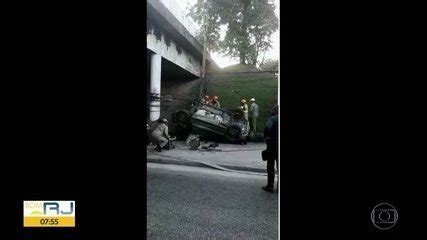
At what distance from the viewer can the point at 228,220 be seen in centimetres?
338

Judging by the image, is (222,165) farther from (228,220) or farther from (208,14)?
(208,14)

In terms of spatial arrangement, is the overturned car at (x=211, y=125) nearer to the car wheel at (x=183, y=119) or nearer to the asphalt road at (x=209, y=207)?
the car wheel at (x=183, y=119)

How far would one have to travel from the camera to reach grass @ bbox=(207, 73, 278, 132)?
12672 millimetres

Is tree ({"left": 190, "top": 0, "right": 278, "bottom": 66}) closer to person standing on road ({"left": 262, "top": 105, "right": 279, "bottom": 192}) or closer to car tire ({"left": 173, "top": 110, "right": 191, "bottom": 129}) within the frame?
car tire ({"left": 173, "top": 110, "right": 191, "bottom": 129})

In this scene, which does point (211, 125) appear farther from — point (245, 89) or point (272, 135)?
point (272, 135)

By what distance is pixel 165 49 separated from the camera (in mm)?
10664

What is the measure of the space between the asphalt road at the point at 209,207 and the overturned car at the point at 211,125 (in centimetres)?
391

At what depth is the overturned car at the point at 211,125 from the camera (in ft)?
31.6

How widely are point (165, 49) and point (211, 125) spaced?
319 centimetres
